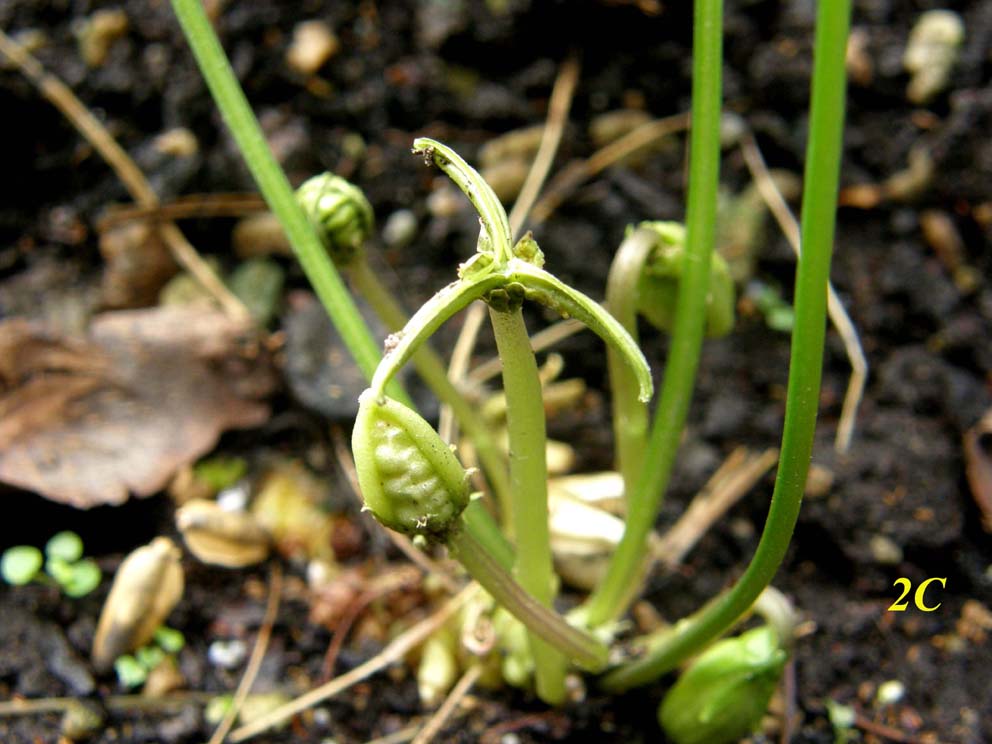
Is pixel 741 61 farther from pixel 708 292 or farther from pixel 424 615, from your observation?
pixel 424 615

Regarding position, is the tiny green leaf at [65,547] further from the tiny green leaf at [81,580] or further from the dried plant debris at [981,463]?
the dried plant debris at [981,463]

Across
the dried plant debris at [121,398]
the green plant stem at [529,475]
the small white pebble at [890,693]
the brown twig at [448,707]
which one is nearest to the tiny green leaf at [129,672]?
the dried plant debris at [121,398]

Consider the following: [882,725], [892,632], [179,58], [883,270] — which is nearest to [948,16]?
[883,270]

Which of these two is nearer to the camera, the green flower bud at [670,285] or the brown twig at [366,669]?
the green flower bud at [670,285]

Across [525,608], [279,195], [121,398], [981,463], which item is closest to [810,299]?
[525,608]

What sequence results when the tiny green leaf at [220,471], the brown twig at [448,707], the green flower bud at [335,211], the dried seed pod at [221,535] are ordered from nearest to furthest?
the green flower bud at [335,211] → the brown twig at [448,707] → the dried seed pod at [221,535] → the tiny green leaf at [220,471]

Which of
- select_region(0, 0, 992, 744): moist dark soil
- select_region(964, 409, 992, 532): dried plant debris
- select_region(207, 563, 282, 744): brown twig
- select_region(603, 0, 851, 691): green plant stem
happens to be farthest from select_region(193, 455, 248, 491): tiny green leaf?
select_region(964, 409, 992, 532): dried plant debris
